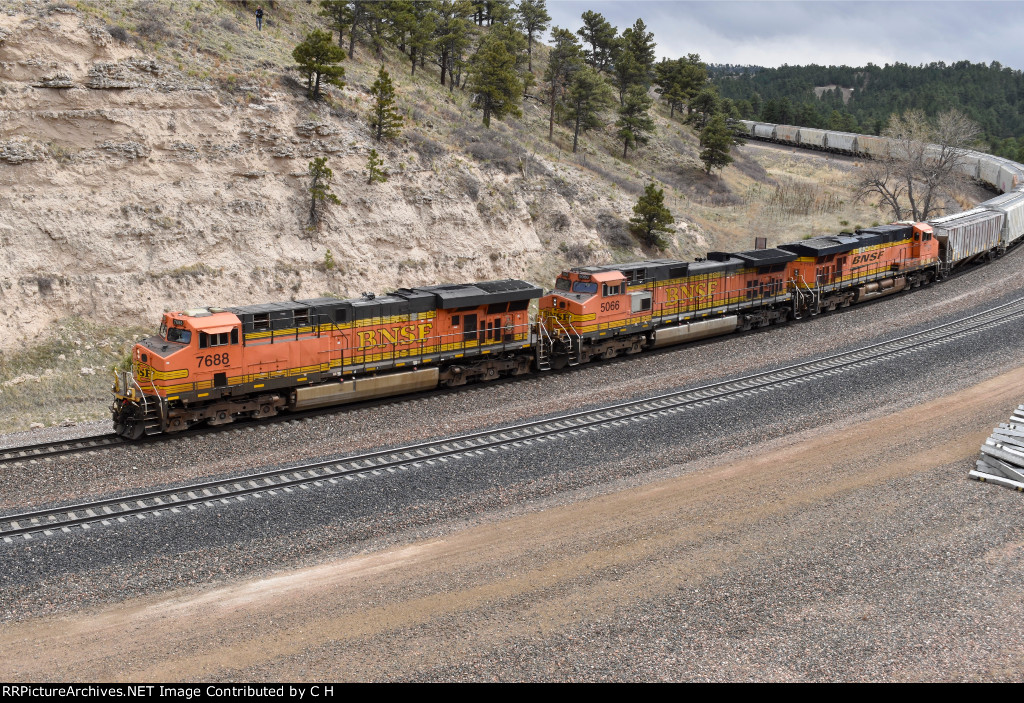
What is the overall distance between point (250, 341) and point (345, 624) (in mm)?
10702

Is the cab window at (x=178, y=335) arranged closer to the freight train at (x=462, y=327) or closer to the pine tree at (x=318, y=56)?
the freight train at (x=462, y=327)

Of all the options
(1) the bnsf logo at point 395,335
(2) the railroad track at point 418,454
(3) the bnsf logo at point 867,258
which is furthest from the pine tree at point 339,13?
(2) the railroad track at point 418,454

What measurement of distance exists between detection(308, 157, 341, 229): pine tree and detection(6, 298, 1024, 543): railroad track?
16853 millimetres

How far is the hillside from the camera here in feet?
95.6

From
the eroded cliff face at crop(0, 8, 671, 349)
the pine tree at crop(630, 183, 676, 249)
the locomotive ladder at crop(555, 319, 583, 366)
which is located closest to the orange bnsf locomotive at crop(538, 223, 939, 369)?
the locomotive ladder at crop(555, 319, 583, 366)

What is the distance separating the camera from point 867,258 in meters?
37.9

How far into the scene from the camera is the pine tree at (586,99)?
57.4 metres

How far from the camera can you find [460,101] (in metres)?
Answer: 50.9

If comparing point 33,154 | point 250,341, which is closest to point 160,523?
point 250,341

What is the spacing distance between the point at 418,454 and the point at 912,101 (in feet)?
489

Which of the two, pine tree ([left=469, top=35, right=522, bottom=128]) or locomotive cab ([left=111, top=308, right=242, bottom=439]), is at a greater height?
pine tree ([left=469, top=35, right=522, bottom=128])

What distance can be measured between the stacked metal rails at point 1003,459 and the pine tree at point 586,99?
131 feet

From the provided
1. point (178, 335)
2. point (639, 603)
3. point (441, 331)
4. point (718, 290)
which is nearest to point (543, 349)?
point (441, 331)

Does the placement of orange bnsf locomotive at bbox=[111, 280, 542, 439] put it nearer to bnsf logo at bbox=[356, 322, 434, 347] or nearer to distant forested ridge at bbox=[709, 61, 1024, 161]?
bnsf logo at bbox=[356, 322, 434, 347]
